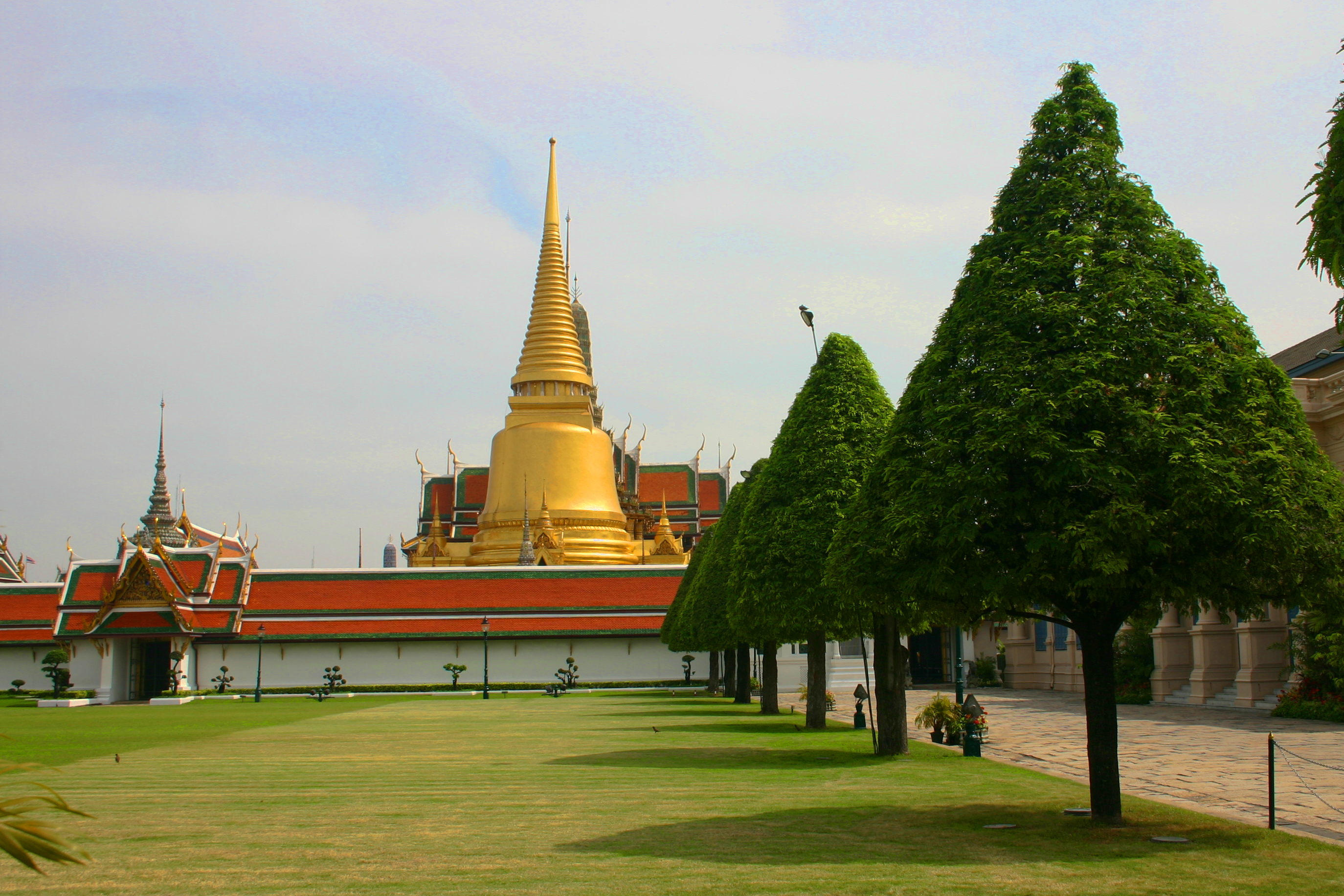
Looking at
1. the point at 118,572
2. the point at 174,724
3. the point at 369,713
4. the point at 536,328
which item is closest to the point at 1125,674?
the point at 369,713

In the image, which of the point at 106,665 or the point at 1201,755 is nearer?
the point at 1201,755

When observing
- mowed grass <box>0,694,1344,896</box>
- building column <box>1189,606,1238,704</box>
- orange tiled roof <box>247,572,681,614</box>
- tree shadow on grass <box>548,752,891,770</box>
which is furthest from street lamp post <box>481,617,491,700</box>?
tree shadow on grass <box>548,752,891,770</box>

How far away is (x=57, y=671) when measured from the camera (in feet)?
163

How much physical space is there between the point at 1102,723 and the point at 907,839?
2.24 meters

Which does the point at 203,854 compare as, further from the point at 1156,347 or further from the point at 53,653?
the point at 53,653

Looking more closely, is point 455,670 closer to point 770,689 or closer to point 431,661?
point 431,661

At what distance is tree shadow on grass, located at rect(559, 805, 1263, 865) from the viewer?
33.3 feet

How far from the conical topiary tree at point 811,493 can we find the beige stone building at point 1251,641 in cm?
1093

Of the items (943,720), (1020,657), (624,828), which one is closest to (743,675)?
(943,720)

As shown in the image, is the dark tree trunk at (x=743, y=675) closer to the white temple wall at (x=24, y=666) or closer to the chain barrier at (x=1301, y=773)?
the chain barrier at (x=1301, y=773)

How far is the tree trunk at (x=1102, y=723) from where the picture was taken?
460 inches

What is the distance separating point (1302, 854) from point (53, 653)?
50.6 metres

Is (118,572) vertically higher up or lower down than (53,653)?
higher up

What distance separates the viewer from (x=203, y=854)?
35.1 feet
